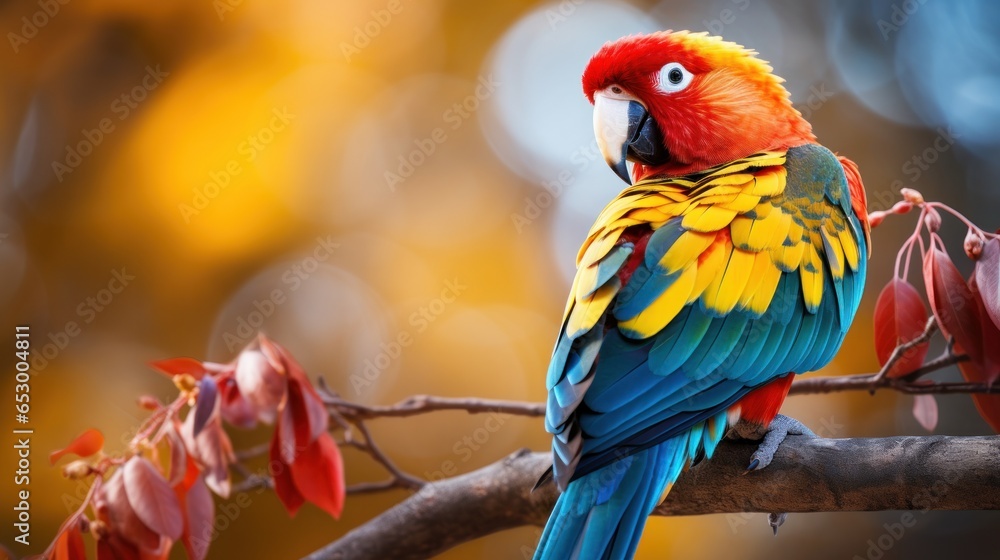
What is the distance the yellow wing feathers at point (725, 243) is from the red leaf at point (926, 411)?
0.27 meters

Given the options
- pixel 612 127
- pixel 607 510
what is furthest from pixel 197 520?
pixel 612 127

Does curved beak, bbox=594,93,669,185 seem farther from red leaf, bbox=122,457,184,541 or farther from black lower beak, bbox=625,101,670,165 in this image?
red leaf, bbox=122,457,184,541

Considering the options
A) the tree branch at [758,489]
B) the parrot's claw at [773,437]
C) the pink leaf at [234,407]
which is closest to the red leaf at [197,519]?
the pink leaf at [234,407]

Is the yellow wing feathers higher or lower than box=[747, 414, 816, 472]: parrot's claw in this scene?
higher

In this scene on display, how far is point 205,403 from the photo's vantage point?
1.03 m

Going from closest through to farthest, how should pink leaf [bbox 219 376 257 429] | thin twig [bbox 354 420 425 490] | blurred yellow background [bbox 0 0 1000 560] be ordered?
pink leaf [bbox 219 376 257 429] → thin twig [bbox 354 420 425 490] → blurred yellow background [bbox 0 0 1000 560]

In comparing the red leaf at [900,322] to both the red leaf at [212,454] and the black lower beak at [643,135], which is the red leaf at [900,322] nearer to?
the black lower beak at [643,135]

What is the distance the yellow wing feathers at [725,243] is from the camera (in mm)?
1120

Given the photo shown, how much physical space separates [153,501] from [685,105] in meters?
1.08

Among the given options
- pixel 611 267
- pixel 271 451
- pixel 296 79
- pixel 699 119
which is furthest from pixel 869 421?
pixel 296 79

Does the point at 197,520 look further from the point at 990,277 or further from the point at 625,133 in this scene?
the point at 990,277

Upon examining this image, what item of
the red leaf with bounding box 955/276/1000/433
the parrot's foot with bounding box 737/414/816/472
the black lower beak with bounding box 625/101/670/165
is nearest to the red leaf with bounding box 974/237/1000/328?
the red leaf with bounding box 955/276/1000/433

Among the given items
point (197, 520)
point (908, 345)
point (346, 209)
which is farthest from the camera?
point (346, 209)

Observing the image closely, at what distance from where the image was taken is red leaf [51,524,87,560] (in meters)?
1.04
